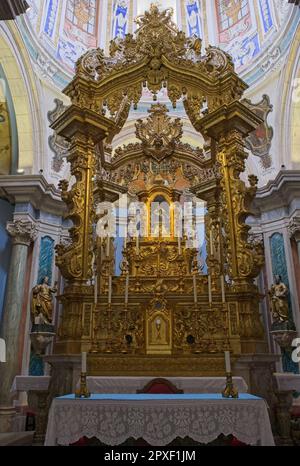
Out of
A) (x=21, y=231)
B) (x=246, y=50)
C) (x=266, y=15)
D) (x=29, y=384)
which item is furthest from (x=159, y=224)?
(x=266, y=15)

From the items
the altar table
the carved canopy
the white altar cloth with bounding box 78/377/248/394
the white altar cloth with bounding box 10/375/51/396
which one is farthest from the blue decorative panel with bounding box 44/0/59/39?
the altar table

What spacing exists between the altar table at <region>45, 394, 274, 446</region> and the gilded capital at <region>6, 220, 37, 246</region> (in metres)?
7.20

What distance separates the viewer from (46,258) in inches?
404

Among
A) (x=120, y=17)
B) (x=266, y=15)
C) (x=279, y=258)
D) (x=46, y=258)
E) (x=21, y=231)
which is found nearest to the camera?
(x=21, y=231)

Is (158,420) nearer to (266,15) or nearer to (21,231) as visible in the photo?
(21,231)

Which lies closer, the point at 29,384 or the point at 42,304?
the point at 29,384

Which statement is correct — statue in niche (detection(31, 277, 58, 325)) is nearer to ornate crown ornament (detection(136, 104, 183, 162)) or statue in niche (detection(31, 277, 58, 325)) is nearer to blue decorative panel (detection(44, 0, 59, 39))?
ornate crown ornament (detection(136, 104, 183, 162))

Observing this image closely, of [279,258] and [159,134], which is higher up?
[159,134]

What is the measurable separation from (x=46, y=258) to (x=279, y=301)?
599cm

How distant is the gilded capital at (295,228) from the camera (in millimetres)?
9398

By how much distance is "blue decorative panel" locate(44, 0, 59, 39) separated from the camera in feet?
39.3

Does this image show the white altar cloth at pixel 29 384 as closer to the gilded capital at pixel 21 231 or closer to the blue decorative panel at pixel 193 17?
the gilded capital at pixel 21 231
